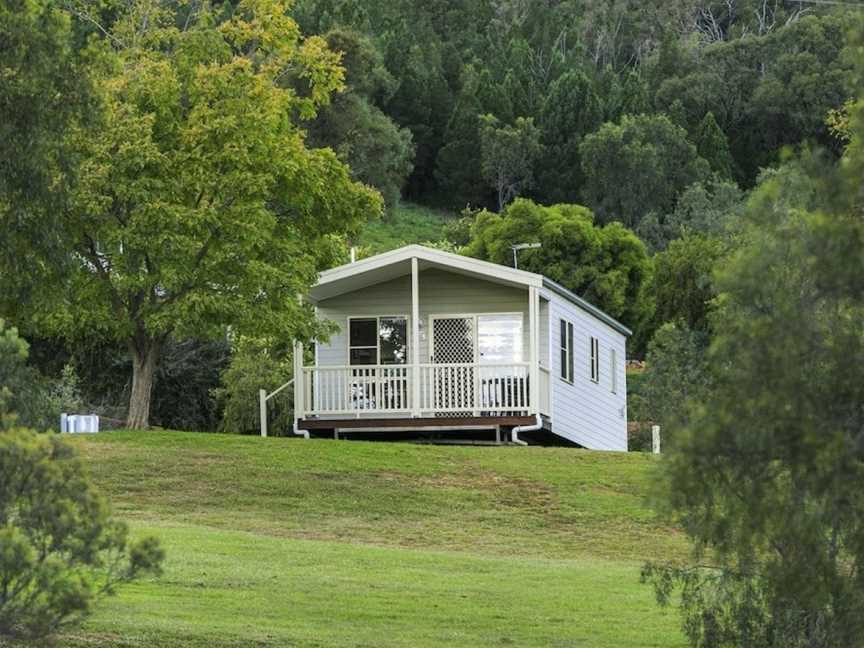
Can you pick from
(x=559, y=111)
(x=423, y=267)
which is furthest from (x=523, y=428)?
(x=559, y=111)

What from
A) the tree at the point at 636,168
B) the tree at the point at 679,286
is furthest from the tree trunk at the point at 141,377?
the tree at the point at 636,168

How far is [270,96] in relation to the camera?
30.5m

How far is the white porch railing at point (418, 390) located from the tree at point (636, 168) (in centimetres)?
4698

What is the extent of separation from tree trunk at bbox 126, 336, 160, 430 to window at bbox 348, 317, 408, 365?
168 inches

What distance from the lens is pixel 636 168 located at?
80.0 m

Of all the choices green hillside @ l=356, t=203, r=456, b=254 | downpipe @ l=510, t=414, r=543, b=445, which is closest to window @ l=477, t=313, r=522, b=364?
downpipe @ l=510, t=414, r=543, b=445

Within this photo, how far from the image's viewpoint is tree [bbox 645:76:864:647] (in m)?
9.69

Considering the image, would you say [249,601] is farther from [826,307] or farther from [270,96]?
[270,96]

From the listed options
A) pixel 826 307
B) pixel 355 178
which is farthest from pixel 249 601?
pixel 355 178

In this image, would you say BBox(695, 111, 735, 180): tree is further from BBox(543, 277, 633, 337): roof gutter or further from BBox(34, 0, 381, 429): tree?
BBox(34, 0, 381, 429): tree

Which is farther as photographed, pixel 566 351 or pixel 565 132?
pixel 565 132

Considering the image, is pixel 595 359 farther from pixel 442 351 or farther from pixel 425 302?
pixel 425 302

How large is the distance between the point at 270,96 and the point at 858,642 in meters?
20.6

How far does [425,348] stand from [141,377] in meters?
5.51
